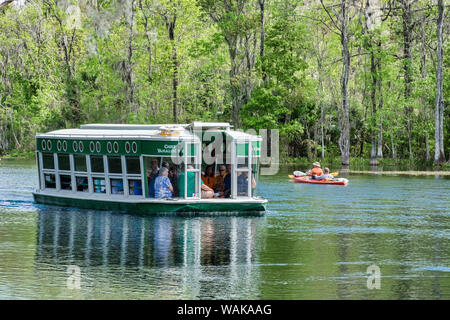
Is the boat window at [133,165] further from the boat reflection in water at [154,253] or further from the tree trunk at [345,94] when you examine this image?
the tree trunk at [345,94]

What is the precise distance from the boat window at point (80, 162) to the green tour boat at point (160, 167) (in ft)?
0.14

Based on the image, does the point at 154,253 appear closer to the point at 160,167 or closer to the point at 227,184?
the point at 160,167

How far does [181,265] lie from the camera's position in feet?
67.4

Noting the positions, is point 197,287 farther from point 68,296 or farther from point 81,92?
point 81,92

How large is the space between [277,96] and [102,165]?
42720mm

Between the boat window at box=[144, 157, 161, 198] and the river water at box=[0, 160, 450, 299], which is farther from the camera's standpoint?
the boat window at box=[144, 157, 161, 198]

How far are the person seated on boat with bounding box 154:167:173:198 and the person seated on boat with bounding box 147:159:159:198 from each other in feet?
0.83

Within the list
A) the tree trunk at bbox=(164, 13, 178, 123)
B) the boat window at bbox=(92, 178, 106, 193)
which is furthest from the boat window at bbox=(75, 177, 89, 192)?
the tree trunk at bbox=(164, 13, 178, 123)

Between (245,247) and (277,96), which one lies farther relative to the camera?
(277,96)

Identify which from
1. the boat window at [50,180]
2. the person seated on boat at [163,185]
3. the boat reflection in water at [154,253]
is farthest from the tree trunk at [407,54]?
the boat reflection in water at [154,253]

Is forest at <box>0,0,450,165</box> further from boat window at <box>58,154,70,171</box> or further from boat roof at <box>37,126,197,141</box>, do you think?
boat roof at <box>37,126,197,141</box>

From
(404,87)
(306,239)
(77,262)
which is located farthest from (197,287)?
(404,87)

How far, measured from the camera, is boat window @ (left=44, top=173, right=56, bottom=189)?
119 feet

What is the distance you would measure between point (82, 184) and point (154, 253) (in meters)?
13.0
